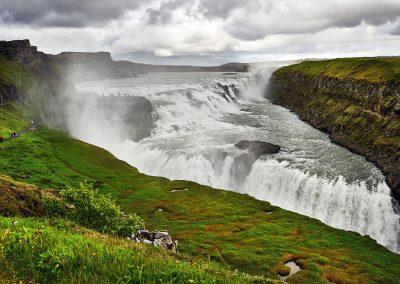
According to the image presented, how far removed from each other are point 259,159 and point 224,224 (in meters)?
29.2

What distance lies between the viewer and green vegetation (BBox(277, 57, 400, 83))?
99.4m

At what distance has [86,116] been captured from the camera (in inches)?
5364

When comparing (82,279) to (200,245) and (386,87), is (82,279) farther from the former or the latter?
(386,87)

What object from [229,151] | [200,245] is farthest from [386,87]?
[200,245]

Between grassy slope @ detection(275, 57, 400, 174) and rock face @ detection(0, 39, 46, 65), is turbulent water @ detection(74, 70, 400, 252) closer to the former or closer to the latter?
grassy slope @ detection(275, 57, 400, 174)

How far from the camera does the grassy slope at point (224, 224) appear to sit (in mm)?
40406

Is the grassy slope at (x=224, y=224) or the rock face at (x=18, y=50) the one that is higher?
the rock face at (x=18, y=50)

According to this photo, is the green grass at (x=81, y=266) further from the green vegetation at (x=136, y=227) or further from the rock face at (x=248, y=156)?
the rock face at (x=248, y=156)

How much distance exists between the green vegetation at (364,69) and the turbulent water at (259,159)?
19510 mm

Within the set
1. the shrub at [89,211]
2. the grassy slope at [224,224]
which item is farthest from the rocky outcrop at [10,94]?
the shrub at [89,211]

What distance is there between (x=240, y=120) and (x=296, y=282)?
91.1 metres

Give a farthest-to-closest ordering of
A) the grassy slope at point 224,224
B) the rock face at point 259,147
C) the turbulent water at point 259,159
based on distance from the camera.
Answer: the rock face at point 259,147 < the turbulent water at point 259,159 < the grassy slope at point 224,224

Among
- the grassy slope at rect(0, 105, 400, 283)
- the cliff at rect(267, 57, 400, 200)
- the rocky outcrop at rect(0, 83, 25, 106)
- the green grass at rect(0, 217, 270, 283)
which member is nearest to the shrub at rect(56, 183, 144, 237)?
the grassy slope at rect(0, 105, 400, 283)

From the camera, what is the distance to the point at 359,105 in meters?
102
